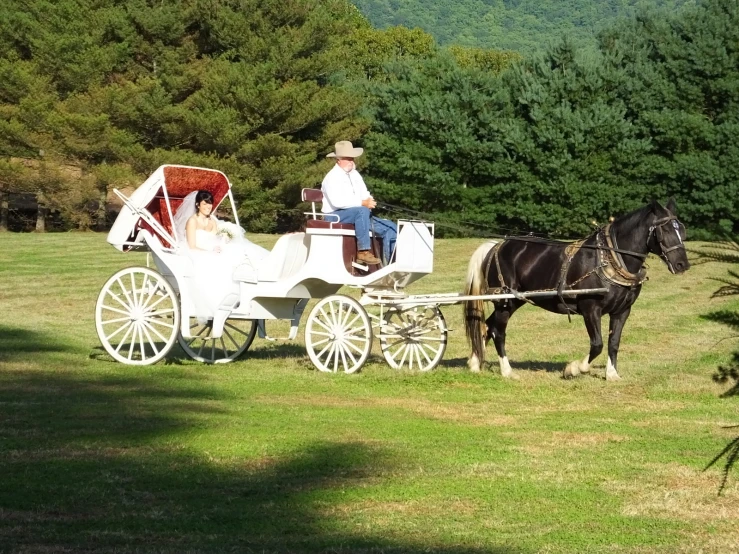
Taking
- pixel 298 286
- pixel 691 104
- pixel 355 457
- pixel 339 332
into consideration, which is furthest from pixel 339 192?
pixel 691 104

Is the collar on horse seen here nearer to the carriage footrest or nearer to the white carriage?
the white carriage

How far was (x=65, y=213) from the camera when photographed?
41.8 metres

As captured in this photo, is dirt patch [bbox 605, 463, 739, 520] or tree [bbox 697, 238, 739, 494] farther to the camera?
dirt patch [bbox 605, 463, 739, 520]

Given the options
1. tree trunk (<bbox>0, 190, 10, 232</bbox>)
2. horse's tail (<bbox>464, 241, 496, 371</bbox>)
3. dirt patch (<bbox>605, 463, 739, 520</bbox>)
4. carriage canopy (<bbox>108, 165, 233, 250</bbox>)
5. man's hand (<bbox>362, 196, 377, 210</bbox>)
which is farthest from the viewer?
tree trunk (<bbox>0, 190, 10, 232</bbox>)

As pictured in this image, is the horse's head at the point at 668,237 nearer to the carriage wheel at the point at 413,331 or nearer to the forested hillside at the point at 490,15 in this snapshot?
the carriage wheel at the point at 413,331

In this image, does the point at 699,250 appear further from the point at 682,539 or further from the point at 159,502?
the point at 159,502

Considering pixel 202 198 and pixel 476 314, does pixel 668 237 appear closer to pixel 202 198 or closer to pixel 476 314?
pixel 476 314

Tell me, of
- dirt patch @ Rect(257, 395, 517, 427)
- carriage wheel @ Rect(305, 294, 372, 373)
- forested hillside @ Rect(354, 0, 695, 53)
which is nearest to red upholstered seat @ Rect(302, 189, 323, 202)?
carriage wheel @ Rect(305, 294, 372, 373)

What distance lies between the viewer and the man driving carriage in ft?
44.5

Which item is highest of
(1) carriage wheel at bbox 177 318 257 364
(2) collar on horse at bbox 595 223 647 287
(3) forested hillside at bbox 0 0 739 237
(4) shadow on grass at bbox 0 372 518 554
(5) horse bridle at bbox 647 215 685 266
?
(3) forested hillside at bbox 0 0 739 237

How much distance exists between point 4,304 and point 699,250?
19575mm

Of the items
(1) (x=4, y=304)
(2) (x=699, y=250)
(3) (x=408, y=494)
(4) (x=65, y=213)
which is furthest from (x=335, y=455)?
(4) (x=65, y=213)

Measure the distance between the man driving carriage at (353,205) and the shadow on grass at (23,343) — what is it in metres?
4.12

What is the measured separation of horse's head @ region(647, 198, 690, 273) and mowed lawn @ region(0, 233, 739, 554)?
131cm
